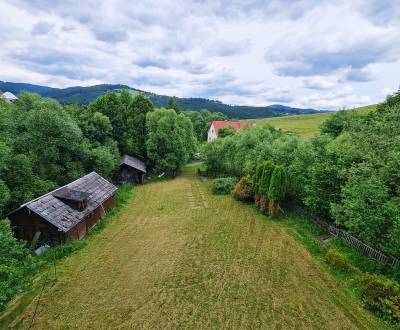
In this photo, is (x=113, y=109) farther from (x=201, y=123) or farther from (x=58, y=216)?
(x=201, y=123)

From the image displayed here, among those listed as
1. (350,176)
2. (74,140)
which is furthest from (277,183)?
(74,140)

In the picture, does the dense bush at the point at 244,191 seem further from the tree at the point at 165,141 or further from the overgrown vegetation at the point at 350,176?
the tree at the point at 165,141

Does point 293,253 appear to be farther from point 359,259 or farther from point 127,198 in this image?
point 127,198

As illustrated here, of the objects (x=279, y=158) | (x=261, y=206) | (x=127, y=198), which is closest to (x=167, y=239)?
(x=261, y=206)

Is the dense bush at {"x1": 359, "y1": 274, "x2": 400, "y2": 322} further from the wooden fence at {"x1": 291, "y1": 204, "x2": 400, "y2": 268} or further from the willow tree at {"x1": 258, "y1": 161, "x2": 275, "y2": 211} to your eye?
the willow tree at {"x1": 258, "y1": 161, "x2": 275, "y2": 211}

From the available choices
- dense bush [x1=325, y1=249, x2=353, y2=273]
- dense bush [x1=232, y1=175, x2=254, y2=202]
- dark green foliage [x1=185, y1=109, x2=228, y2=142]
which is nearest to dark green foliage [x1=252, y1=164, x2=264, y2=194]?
dense bush [x1=232, y1=175, x2=254, y2=202]

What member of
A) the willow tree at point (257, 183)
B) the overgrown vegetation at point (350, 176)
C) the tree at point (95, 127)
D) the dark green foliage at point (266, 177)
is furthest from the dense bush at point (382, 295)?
the tree at point (95, 127)
